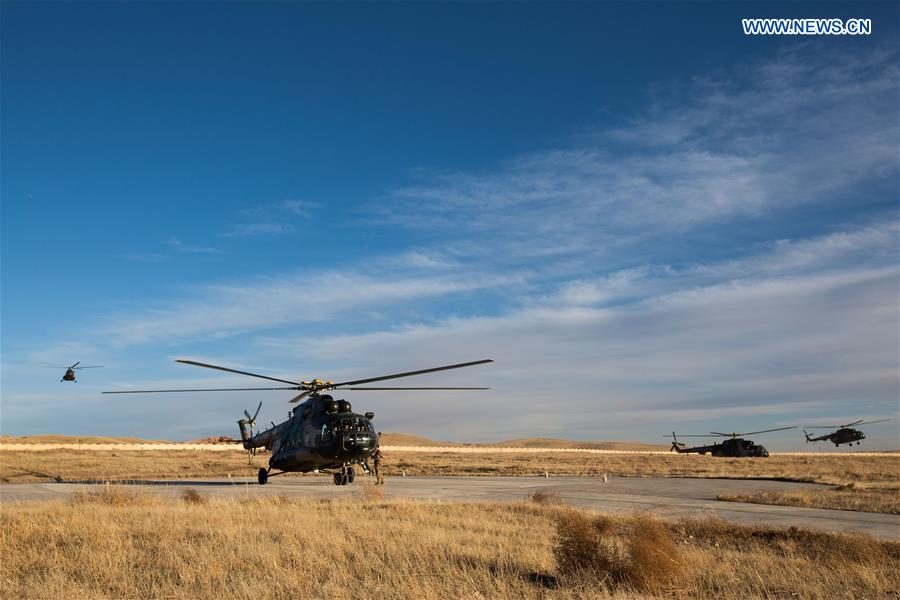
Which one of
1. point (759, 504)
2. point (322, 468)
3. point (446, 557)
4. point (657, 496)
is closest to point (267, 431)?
point (322, 468)

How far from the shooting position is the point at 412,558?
37.3ft

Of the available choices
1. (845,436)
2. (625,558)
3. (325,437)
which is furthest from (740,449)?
(625,558)

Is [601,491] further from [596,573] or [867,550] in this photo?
[596,573]

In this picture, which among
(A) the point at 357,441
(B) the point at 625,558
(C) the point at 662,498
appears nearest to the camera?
(B) the point at 625,558

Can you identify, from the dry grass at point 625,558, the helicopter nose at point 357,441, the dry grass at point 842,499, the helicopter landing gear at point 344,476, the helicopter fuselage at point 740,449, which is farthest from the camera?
the helicopter fuselage at point 740,449

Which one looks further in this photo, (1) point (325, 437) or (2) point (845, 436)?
(2) point (845, 436)

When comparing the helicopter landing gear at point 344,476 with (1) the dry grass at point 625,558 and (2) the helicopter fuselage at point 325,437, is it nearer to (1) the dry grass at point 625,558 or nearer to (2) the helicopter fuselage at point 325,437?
(2) the helicopter fuselage at point 325,437

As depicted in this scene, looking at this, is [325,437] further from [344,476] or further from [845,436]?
[845,436]

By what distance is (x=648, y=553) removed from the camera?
966 centimetres

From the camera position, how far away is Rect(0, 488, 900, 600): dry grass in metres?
9.34

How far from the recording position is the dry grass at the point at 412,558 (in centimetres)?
934

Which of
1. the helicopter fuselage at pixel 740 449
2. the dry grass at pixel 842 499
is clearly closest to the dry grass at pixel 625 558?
the dry grass at pixel 842 499

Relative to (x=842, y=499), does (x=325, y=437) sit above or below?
above

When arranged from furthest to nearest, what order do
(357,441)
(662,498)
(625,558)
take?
(357,441) → (662,498) → (625,558)
